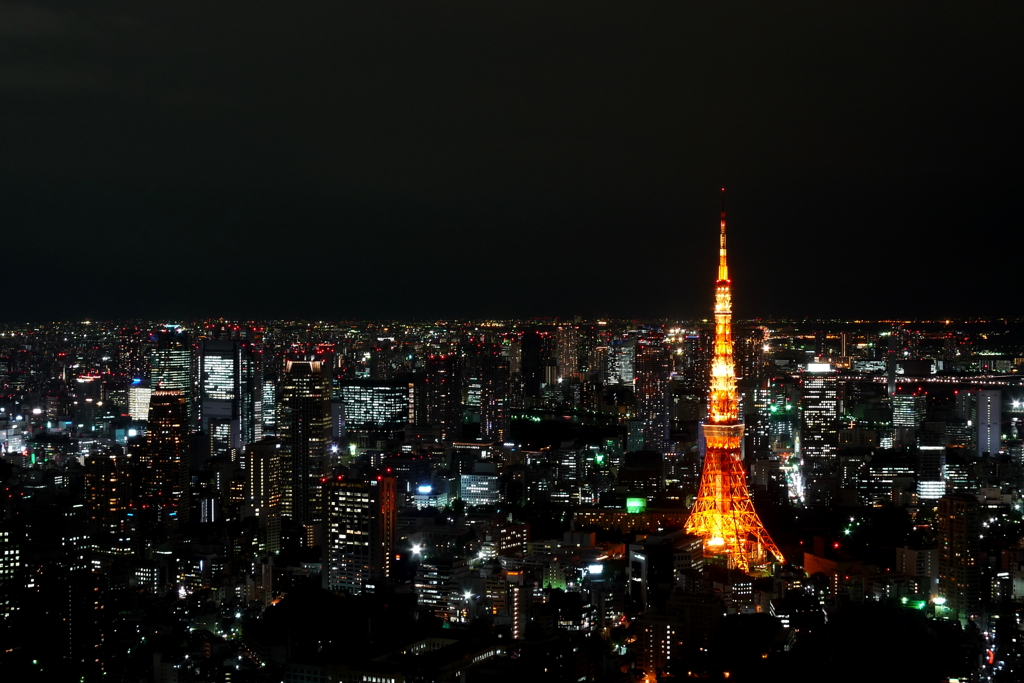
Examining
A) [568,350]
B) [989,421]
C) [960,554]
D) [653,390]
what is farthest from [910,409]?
[960,554]

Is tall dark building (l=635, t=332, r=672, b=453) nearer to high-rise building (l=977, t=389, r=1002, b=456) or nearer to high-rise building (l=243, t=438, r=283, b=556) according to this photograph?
high-rise building (l=977, t=389, r=1002, b=456)

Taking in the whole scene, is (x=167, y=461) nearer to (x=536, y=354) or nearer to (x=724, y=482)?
(x=724, y=482)

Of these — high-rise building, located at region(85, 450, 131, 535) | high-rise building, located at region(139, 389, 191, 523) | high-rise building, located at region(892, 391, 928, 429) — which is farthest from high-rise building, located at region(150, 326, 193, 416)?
high-rise building, located at region(892, 391, 928, 429)

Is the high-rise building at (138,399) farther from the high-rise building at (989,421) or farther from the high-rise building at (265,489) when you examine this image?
the high-rise building at (989,421)

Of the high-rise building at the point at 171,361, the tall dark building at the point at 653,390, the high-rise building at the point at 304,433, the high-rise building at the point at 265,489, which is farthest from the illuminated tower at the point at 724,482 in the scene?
the high-rise building at the point at 171,361

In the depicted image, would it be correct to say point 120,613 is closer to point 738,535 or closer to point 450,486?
point 738,535
